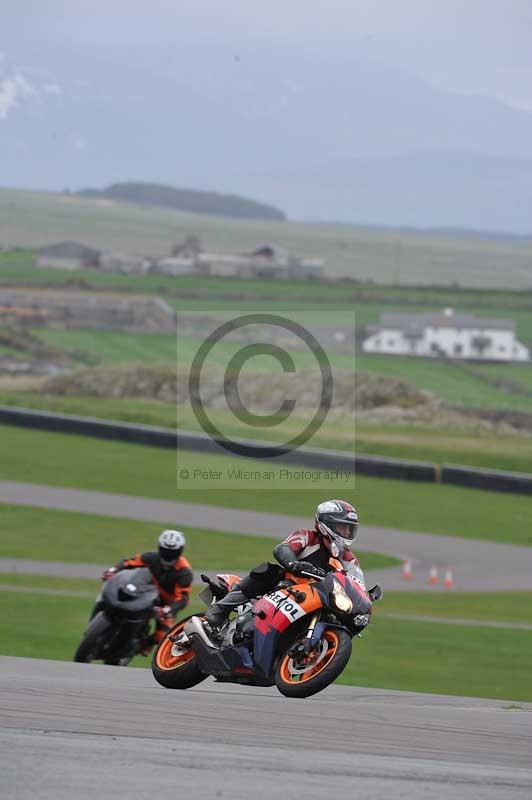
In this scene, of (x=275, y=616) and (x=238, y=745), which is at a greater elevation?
(x=275, y=616)

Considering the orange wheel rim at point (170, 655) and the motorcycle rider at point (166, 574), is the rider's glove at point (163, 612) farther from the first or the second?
Answer: the orange wheel rim at point (170, 655)

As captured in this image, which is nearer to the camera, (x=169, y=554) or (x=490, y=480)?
(x=169, y=554)

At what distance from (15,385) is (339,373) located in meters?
14.3

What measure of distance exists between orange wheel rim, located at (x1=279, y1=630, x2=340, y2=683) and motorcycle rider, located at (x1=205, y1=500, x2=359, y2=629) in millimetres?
594

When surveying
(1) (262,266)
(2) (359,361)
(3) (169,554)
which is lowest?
(2) (359,361)

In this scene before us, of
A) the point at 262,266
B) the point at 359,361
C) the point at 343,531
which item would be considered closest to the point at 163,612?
the point at 343,531

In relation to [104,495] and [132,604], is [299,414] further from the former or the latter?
[132,604]

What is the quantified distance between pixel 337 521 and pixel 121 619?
4535 mm

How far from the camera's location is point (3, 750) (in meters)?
7.33

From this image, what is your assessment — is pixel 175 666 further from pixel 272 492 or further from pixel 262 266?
pixel 262 266

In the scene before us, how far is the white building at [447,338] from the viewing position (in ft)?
308

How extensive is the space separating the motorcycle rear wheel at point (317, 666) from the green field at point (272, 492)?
62.6ft

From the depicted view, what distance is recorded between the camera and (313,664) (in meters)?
10.1

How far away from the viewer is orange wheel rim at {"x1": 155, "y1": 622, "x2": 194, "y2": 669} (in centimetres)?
1142
